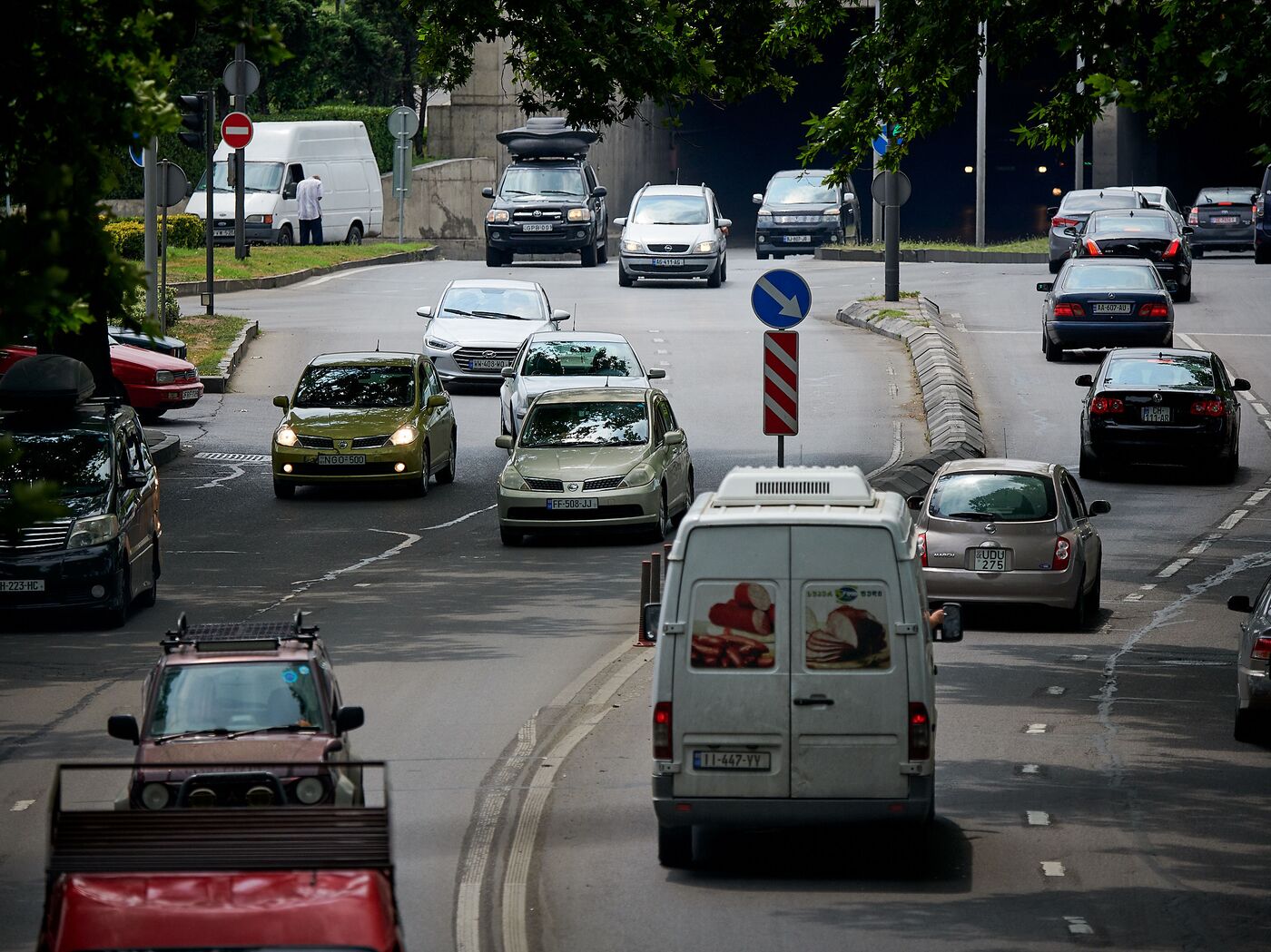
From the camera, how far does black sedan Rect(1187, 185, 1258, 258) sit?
2048 inches

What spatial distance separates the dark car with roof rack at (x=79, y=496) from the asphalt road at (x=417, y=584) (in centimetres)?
38

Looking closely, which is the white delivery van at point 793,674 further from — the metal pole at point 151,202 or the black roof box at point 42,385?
the metal pole at point 151,202

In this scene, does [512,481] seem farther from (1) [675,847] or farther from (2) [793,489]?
(1) [675,847]

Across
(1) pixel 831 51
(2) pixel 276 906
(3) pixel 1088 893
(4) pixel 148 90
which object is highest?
(1) pixel 831 51

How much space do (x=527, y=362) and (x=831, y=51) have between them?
46.9m

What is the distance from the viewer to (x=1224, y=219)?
5206 centimetres

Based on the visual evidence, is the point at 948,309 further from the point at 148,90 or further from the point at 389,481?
the point at 148,90

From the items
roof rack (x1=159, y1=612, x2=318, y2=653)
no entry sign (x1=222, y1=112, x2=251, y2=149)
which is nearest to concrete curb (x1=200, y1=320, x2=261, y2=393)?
no entry sign (x1=222, y1=112, x2=251, y2=149)

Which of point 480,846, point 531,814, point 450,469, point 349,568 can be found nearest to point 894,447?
point 450,469

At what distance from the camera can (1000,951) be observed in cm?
924

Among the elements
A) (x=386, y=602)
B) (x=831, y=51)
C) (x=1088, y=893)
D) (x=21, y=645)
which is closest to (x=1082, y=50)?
(x=386, y=602)

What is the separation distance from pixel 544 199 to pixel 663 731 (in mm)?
38718

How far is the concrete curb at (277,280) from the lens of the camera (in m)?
42.9

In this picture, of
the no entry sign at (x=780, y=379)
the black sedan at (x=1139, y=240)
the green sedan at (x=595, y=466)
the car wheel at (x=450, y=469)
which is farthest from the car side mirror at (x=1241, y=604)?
the black sedan at (x=1139, y=240)
